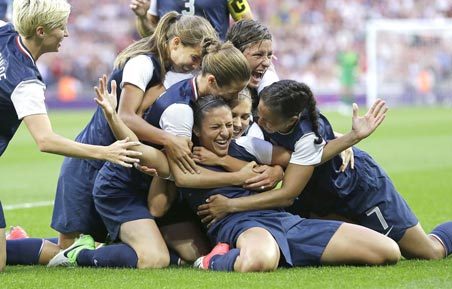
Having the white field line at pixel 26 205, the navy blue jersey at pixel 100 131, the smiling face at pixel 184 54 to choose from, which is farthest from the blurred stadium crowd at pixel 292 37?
the smiling face at pixel 184 54

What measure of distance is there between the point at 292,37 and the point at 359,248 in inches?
1232

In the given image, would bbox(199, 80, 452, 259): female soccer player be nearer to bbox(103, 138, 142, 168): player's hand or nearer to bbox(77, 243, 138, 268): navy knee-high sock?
bbox(77, 243, 138, 268): navy knee-high sock

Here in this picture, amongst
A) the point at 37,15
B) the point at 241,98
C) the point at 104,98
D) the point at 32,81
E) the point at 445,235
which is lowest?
the point at 445,235

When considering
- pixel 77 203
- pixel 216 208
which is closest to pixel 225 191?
pixel 216 208

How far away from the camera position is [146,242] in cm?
650

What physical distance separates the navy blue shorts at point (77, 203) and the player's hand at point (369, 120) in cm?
202

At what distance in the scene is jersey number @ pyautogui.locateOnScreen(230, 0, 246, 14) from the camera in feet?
29.2

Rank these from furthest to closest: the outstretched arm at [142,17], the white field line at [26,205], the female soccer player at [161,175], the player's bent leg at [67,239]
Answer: the white field line at [26,205], the outstretched arm at [142,17], the player's bent leg at [67,239], the female soccer player at [161,175]

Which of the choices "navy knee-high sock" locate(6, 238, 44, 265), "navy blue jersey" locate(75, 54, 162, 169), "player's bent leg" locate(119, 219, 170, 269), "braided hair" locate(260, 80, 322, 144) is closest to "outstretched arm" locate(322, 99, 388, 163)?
"braided hair" locate(260, 80, 322, 144)

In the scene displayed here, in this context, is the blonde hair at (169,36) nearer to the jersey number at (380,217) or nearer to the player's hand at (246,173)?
the player's hand at (246,173)

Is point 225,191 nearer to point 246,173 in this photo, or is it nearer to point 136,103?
point 246,173

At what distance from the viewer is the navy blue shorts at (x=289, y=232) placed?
6.27 meters

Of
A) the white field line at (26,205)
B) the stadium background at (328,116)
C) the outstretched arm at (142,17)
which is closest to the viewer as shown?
the stadium background at (328,116)

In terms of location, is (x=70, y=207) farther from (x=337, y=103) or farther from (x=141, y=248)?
(x=337, y=103)
